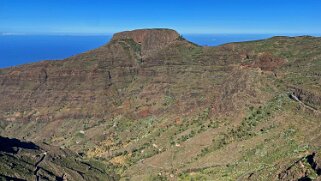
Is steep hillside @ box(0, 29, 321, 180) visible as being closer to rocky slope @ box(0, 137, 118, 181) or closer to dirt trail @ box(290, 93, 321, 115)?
dirt trail @ box(290, 93, 321, 115)

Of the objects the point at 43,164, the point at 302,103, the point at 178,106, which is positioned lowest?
the point at 43,164

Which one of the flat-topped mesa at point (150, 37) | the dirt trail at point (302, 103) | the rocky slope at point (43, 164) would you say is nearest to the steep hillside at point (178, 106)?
the dirt trail at point (302, 103)

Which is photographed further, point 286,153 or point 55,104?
point 55,104

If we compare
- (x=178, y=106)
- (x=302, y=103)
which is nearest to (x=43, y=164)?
(x=178, y=106)

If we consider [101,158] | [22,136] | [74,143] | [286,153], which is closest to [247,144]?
[286,153]

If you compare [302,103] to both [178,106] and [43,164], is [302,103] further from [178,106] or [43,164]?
[43,164]

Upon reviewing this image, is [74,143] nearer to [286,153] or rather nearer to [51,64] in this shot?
[51,64]

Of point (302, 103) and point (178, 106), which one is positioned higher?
point (302, 103)
